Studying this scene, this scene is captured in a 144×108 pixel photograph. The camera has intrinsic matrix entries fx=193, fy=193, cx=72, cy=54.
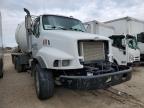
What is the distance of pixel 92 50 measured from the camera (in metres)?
5.41

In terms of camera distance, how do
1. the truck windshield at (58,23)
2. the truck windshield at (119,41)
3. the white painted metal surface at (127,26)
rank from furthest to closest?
the white painted metal surface at (127,26), the truck windshield at (119,41), the truck windshield at (58,23)

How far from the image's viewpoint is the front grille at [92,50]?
5210 mm

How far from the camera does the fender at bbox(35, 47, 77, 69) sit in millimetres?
4965

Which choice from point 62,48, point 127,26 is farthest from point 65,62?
point 127,26

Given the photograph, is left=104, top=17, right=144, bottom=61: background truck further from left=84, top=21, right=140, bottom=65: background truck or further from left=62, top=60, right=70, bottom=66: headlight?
left=62, top=60, right=70, bottom=66: headlight

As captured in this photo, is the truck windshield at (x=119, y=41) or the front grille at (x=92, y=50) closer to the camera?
the front grille at (x=92, y=50)

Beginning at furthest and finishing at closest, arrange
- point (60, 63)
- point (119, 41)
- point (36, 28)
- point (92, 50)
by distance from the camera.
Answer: point (119, 41) < point (36, 28) < point (92, 50) < point (60, 63)

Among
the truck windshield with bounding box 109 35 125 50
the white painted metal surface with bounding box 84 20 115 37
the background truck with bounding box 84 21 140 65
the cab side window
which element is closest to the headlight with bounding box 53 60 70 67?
the cab side window

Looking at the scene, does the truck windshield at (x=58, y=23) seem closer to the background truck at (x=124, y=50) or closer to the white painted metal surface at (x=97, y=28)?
the background truck at (x=124, y=50)

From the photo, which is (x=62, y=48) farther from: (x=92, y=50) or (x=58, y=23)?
(x=58, y=23)

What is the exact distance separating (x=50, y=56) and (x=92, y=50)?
1183 mm

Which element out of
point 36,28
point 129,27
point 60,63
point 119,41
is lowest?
point 60,63

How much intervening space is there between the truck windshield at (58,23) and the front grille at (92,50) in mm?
1259

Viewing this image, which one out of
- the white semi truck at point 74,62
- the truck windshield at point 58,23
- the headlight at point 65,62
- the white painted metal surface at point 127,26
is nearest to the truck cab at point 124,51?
the white painted metal surface at point 127,26
